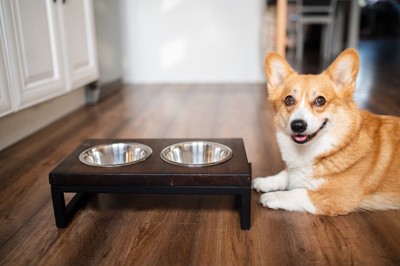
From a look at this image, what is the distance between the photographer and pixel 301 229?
4.37ft

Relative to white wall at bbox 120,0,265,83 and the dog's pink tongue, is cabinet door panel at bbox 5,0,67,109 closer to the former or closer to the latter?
Result: the dog's pink tongue

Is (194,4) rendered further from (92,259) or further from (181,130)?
(92,259)

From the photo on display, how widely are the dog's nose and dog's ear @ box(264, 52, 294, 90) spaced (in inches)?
11.0

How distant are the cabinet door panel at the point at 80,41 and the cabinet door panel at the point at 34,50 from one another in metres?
0.20

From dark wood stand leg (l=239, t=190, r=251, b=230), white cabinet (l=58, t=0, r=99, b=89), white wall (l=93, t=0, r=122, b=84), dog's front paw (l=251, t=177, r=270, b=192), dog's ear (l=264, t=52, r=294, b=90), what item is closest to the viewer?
dark wood stand leg (l=239, t=190, r=251, b=230)

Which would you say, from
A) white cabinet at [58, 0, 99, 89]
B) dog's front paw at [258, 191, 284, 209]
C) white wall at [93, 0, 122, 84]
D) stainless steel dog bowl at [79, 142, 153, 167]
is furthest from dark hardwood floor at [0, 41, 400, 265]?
white wall at [93, 0, 122, 84]

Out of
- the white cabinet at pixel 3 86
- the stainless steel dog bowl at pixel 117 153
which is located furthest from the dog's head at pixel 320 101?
the white cabinet at pixel 3 86

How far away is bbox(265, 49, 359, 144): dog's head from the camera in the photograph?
4.39 feet

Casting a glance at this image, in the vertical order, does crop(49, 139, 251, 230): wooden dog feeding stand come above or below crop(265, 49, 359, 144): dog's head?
below

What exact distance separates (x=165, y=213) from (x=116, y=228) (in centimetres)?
20

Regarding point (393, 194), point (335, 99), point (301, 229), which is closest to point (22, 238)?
point (301, 229)

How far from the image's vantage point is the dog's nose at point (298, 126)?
4.31ft

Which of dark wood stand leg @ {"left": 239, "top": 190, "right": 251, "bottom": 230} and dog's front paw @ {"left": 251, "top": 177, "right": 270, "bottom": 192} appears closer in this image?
dark wood stand leg @ {"left": 239, "top": 190, "right": 251, "bottom": 230}

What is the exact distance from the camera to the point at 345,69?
1.39m
